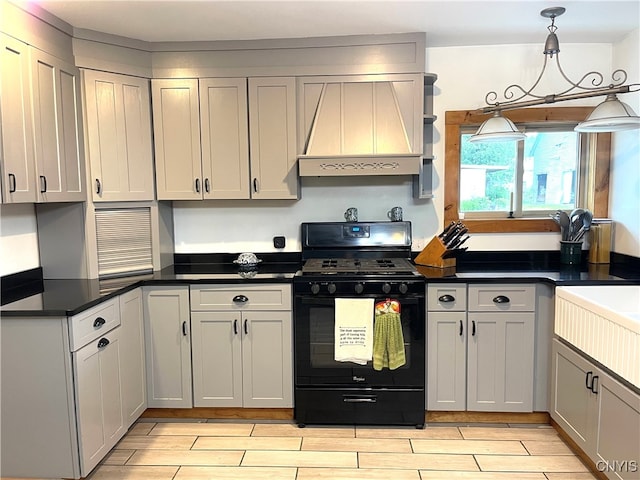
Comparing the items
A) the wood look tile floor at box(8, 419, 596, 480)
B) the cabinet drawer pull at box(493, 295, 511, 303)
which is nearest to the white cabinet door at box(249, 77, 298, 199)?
the cabinet drawer pull at box(493, 295, 511, 303)

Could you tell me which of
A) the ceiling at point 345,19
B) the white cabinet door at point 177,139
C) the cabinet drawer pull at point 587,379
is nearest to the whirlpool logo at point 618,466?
the cabinet drawer pull at point 587,379

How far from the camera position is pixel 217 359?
275 centimetres

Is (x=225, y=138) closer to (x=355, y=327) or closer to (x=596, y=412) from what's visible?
(x=355, y=327)

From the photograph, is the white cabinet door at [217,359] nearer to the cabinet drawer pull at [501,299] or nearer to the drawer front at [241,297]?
the drawer front at [241,297]

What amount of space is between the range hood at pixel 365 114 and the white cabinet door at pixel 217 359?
3.99 feet

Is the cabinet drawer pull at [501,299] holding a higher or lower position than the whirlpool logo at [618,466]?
higher

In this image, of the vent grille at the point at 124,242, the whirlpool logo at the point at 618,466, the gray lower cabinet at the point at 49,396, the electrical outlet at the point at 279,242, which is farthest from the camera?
the electrical outlet at the point at 279,242

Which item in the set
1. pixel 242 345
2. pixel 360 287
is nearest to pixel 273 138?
pixel 360 287

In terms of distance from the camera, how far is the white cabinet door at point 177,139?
2.92 metres

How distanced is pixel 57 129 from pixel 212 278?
4.01 feet

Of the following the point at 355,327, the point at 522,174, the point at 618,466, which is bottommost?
the point at 618,466

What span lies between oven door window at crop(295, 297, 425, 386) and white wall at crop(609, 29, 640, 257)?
1505 millimetres

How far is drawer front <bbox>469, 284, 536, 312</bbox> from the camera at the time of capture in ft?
8.55

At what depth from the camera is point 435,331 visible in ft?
8.72
